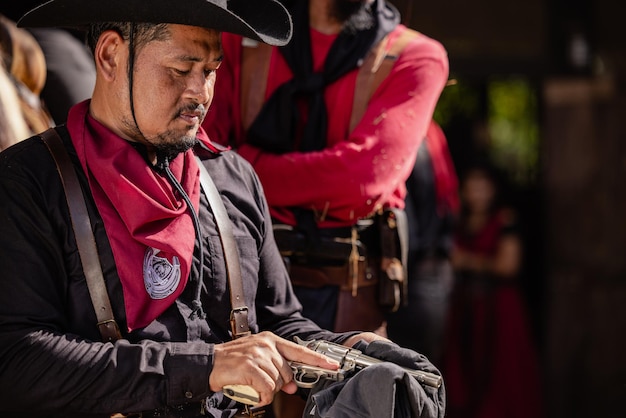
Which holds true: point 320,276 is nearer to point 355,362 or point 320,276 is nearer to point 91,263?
point 355,362

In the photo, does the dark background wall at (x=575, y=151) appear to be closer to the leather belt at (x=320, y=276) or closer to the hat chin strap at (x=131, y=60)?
the leather belt at (x=320, y=276)

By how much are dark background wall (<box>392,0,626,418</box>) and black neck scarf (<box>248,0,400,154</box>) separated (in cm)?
272

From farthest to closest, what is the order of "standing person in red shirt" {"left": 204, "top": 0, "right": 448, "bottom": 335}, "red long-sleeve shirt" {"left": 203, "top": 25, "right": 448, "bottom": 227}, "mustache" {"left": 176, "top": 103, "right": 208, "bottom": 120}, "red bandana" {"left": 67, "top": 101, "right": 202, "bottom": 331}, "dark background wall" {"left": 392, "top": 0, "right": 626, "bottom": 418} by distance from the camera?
"dark background wall" {"left": 392, "top": 0, "right": 626, "bottom": 418}, "standing person in red shirt" {"left": 204, "top": 0, "right": 448, "bottom": 335}, "red long-sleeve shirt" {"left": 203, "top": 25, "right": 448, "bottom": 227}, "mustache" {"left": 176, "top": 103, "right": 208, "bottom": 120}, "red bandana" {"left": 67, "top": 101, "right": 202, "bottom": 331}

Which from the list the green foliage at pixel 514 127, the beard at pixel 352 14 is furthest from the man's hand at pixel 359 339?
the green foliage at pixel 514 127

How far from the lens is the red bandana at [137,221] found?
2.37m

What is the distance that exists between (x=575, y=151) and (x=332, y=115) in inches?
139

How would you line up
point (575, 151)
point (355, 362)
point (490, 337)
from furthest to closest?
point (490, 337) < point (575, 151) < point (355, 362)

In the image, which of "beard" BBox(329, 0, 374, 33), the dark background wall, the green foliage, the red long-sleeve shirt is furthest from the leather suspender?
the green foliage

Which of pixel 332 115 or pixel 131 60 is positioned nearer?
pixel 131 60

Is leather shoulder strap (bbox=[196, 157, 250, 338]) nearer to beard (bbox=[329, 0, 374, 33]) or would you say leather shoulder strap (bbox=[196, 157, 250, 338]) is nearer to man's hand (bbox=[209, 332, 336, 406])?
man's hand (bbox=[209, 332, 336, 406])

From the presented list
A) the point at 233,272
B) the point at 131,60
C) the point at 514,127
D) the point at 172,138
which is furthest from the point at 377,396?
the point at 514,127

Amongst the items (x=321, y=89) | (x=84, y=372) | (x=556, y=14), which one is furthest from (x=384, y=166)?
(x=556, y=14)

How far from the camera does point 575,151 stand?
6.53 meters

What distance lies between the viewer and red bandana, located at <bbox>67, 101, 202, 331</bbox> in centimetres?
237
